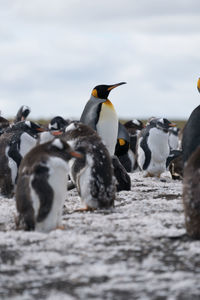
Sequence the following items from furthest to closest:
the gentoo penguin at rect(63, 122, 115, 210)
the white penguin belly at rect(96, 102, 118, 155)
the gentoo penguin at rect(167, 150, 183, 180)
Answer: the gentoo penguin at rect(167, 150, 183, 180)
the white penguin belly at rect(96, 102, 118, 155)
the gentoo penguin at rect(63, 122, 115, 210)

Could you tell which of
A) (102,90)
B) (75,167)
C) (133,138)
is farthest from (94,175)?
(133,138)

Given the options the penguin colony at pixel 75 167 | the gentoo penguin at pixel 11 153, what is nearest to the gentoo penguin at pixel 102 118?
the penguin colony at pixel 75 167

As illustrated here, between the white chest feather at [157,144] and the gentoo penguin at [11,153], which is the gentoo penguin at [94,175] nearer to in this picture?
the gentoo penguin at [11,153]

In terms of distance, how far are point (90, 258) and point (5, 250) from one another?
839 millimetres

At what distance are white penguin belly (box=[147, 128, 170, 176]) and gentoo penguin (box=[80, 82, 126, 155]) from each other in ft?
4.44

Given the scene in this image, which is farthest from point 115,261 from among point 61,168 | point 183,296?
point 61,168

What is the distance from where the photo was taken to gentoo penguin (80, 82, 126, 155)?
9.88 meters

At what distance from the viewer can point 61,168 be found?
5605 mm

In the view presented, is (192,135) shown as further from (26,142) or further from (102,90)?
(102,90)

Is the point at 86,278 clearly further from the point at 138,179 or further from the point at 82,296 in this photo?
the point at 138,179

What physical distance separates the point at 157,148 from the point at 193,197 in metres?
6.24

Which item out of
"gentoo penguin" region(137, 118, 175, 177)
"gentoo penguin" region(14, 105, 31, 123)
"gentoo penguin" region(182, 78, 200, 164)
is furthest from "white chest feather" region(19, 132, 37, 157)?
"gentoo penguin" region(14, 105, 31, 123)

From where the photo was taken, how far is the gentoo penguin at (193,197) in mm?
5012

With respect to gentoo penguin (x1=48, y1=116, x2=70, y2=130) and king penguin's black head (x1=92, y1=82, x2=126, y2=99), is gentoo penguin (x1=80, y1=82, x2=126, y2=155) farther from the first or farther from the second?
gentoo penguin (x1=48, y1=116, x2=70, y2=130)
